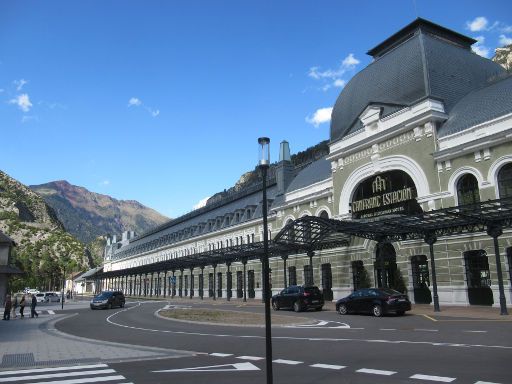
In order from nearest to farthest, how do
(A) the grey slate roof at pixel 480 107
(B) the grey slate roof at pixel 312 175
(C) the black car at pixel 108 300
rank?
(A) the grey slate roof at pixel 480 107 → (C) the black car at pixel 108 300 → (B) the grey slate roof at pixel 312 175

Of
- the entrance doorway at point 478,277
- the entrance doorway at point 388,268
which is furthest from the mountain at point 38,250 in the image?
the entrance doorway at point 478,277

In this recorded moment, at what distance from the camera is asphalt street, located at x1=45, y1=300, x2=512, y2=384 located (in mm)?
9422

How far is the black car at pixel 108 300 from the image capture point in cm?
4169

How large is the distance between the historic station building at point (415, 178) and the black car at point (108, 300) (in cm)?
1065

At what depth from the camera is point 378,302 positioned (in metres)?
24.4

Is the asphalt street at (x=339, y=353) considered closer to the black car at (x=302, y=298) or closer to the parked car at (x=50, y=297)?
the black car at (x=302, y=298)

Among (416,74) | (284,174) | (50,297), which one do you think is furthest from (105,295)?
(50,297)

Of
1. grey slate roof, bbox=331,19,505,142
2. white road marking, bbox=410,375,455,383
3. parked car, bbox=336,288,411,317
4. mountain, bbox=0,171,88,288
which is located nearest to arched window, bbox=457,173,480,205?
grey slate roof, bbox=331,19,505,142

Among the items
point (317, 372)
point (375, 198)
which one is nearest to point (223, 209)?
point (375, 198)

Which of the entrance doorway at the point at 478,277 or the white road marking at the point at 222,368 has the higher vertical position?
the entrance doorway at the point at 478,277

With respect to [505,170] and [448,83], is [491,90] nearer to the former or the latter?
[448,83]

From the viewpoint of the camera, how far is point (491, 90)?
102ft

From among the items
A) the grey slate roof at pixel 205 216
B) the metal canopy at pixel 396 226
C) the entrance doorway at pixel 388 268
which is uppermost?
the grey slate roof at pixel 205 216

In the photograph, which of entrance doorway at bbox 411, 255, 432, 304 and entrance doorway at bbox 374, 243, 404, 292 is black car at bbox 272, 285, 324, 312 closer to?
entrance doorway at bbox 374, 243, 404, 292
